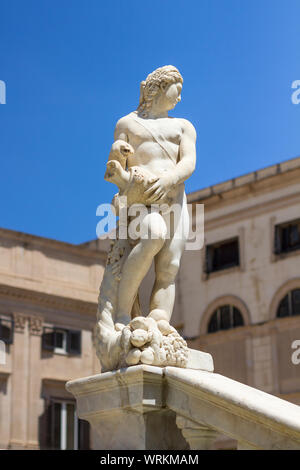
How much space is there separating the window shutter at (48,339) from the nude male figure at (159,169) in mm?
19799

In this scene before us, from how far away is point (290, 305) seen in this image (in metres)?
28.9

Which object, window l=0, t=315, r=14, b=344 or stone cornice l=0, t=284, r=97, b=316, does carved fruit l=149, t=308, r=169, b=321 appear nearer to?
window l=0, t=315, r=14, b=344

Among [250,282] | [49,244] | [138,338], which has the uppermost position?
[49,244]

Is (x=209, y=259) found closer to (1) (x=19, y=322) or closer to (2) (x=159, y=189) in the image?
(1) (x=19, y=322)

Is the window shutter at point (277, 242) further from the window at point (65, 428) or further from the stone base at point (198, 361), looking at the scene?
the stone base at point (198, 361)

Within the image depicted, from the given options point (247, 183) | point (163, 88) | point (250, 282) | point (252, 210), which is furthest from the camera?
point (247, 183)

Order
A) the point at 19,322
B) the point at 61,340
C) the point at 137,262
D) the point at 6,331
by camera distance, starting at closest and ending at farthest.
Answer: the point at 137,262 < the point at 6,331 < the point at 19,322 < the point at 61,340

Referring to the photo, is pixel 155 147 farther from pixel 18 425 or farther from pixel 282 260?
pixel 282 260

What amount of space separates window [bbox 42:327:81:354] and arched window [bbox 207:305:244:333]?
5762mm

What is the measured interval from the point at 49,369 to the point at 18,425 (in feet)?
7.07

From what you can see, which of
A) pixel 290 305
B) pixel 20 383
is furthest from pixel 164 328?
pixel 290 305

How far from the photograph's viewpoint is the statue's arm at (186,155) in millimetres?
7309

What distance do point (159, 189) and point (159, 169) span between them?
12.5 inches

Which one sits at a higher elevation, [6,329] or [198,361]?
[6,329]
